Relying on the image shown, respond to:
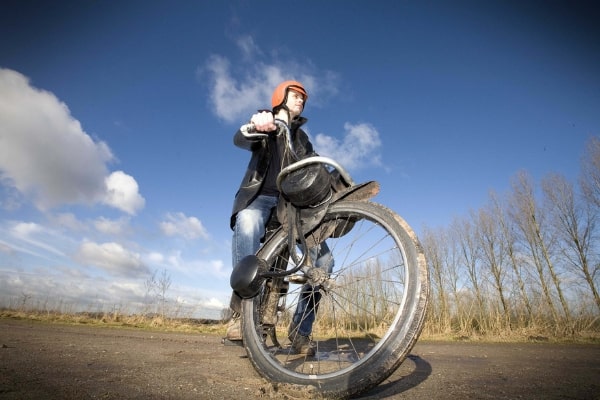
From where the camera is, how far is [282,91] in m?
3.10

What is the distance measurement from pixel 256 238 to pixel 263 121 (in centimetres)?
105

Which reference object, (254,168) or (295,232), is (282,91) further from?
(295,232)

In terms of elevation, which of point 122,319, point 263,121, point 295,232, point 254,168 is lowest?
point 122,319

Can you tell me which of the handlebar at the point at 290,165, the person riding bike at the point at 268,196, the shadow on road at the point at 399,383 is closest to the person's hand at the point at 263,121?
the handlebar at the point at 290,165

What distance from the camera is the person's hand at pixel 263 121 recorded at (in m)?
2.43

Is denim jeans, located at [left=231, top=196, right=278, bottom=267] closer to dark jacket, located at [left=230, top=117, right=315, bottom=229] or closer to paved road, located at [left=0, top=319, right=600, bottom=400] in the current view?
dark jacket, located at [left=230, top=117, right=315, bottom=229]

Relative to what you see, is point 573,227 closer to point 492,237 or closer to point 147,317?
point 492,237

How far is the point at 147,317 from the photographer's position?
11242 mm

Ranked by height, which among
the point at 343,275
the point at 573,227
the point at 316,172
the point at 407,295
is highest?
the point at 573,227

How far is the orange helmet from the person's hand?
2.41ft

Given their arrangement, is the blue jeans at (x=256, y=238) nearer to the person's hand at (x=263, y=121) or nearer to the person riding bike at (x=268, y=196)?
the person riding bike at (x=268, y=196)

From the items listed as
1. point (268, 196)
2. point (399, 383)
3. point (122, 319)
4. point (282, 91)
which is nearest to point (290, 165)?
point (268, 196)

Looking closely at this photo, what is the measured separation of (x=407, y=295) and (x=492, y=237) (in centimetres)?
2906

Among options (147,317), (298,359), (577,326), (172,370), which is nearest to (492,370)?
(298,359)
